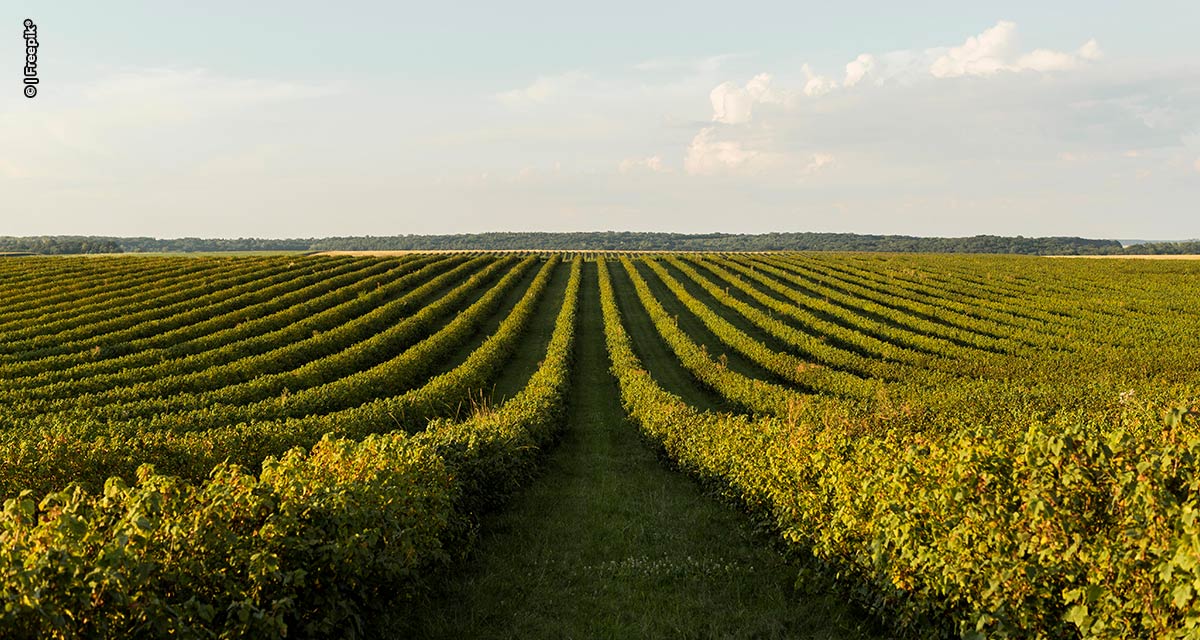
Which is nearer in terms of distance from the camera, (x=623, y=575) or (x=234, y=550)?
(x=234, y=550)

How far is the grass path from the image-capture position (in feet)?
28.6

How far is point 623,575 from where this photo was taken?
10.3 m

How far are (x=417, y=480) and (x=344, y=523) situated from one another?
8.35 feet

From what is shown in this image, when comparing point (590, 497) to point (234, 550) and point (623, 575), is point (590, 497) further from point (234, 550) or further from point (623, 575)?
point (234, 550)

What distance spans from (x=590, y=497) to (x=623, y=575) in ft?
15.7

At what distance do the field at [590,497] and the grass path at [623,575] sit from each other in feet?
0.19

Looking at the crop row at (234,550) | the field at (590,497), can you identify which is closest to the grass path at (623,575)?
the field at (590,497)

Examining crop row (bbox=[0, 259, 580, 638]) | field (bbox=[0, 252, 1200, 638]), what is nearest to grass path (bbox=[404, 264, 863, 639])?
field (bbox=[0, 252, 1200, 638])

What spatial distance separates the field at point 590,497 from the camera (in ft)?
A: 18.4

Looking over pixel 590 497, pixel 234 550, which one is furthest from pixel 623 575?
pixel 234 550

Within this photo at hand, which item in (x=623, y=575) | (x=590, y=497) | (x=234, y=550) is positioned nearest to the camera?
(x=234, y=550)

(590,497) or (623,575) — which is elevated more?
(623,575)

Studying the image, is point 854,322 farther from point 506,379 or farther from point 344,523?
point 344,523

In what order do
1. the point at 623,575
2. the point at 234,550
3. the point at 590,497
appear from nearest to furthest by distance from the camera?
the point at 234,550
the point at 623,575
the point at 590,497
